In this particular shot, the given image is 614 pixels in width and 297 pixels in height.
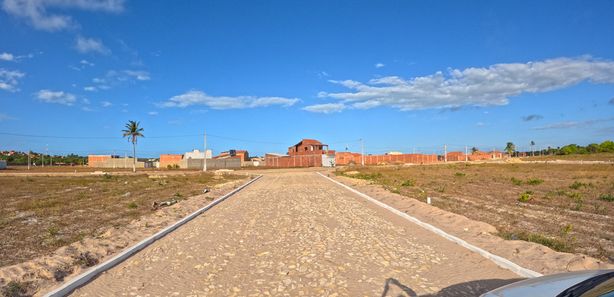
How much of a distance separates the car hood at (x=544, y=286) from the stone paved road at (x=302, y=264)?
1.96 meters

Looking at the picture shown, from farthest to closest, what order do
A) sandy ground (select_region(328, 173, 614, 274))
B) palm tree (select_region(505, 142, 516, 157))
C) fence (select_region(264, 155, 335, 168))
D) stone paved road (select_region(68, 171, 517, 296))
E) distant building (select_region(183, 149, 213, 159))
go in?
palm tree (select_region(505, 142, 516, 157))
distant building (select_region(183, 149, 213, 159))
fence (select_region(264, 155, 335, 168))
sandy ground (select_region(328, 173, 614, 274))
stone paved road (select_region(68, 171, 517, 296))

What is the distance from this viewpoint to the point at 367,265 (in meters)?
7.10

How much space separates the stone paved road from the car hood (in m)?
1.96

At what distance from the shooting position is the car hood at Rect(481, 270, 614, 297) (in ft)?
11.0

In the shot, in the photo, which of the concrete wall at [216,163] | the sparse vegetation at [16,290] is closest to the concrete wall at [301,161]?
the concrete wall at [216,163]

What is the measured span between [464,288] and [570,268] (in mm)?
1885

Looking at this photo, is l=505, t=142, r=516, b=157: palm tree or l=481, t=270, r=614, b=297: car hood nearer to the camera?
l=481, t=270, r=614, b=297: car hood

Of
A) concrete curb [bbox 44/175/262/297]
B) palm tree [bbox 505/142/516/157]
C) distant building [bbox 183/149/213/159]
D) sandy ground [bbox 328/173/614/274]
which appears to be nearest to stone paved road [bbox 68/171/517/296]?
concrete curb [bbox 44/175/262/297]

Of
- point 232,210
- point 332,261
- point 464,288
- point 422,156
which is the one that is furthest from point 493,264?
point 422,156

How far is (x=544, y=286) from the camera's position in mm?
3492

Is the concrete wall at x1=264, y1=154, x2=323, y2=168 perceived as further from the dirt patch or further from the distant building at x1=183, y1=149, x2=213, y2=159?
the dirt patch

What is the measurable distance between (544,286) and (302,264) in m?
4.24

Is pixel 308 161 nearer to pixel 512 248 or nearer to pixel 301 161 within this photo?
pixel 301 161

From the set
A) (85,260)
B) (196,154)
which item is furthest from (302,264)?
(196,154)
